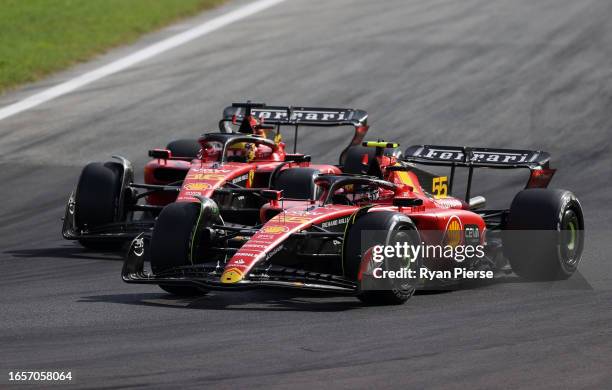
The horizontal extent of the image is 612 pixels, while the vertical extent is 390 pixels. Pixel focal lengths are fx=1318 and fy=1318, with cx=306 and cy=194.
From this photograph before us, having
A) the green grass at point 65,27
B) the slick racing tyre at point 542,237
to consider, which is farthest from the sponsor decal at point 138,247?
the green grass at point 65,27

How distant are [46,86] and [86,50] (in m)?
2.96

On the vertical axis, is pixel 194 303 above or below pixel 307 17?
below

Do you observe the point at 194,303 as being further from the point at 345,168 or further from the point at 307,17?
the point at 307,17

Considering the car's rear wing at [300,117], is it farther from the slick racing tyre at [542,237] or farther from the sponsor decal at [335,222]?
the sponsor decal at [335,222]

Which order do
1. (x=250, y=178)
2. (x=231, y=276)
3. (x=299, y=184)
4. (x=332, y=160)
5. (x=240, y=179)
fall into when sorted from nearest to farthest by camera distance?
(x=231, y=276)
(x=299, y=184)
(x=240, y=179)
(x=250, y=178)
(x=332, y=160)

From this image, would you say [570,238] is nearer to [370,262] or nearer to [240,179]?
[370,262]

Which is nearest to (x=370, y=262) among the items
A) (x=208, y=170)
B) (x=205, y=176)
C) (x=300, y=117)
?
(x=205, y=176)

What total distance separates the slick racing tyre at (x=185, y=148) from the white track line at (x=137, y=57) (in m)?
8.95

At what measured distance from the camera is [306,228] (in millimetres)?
13328

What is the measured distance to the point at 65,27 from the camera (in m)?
35.1

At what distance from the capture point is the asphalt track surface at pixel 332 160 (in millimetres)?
10305

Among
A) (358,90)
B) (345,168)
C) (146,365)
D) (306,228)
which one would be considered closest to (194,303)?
(306,228)

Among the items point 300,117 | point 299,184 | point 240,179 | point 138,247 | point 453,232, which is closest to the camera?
point 138,247

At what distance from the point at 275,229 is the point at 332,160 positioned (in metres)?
11.5
